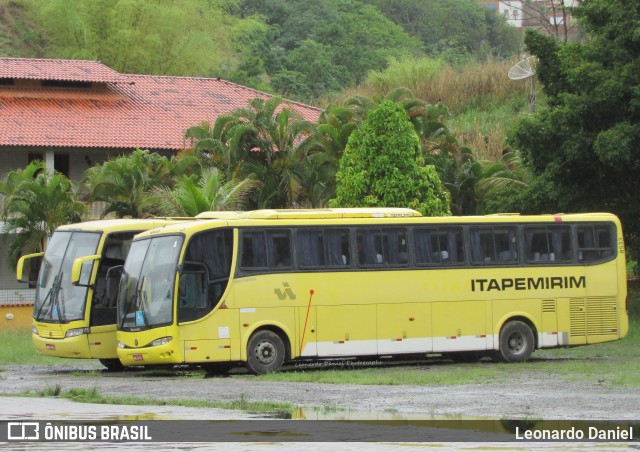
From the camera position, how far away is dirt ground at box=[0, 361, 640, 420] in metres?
14.8

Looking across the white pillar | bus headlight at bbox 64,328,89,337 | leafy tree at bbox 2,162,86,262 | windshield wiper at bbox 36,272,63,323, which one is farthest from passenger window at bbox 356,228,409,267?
the white pillar

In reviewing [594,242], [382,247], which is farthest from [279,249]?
[594,242]

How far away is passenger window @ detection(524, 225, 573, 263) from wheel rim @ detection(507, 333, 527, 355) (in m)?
1.50

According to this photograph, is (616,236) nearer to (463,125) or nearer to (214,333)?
(214,333)

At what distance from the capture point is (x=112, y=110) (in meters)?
52.0

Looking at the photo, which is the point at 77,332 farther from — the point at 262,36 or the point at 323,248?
the point at 262,36

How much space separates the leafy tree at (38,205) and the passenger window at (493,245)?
17.3 meters

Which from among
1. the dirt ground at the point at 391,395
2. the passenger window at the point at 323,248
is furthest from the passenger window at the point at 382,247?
the dirt ground at the point at 391,395

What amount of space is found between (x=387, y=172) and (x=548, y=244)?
9.10m

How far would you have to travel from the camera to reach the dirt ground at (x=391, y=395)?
48.5 ft

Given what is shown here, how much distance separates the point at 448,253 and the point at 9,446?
1458 centimetres

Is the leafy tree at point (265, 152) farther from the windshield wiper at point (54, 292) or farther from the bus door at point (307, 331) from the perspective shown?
the bus door at point (307, 331)

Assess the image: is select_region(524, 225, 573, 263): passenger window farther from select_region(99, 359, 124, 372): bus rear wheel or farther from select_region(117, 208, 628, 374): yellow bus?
select_region(99, 359, 124, 372): bus rear wheel

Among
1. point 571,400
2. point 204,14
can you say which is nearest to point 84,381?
point 571,400
